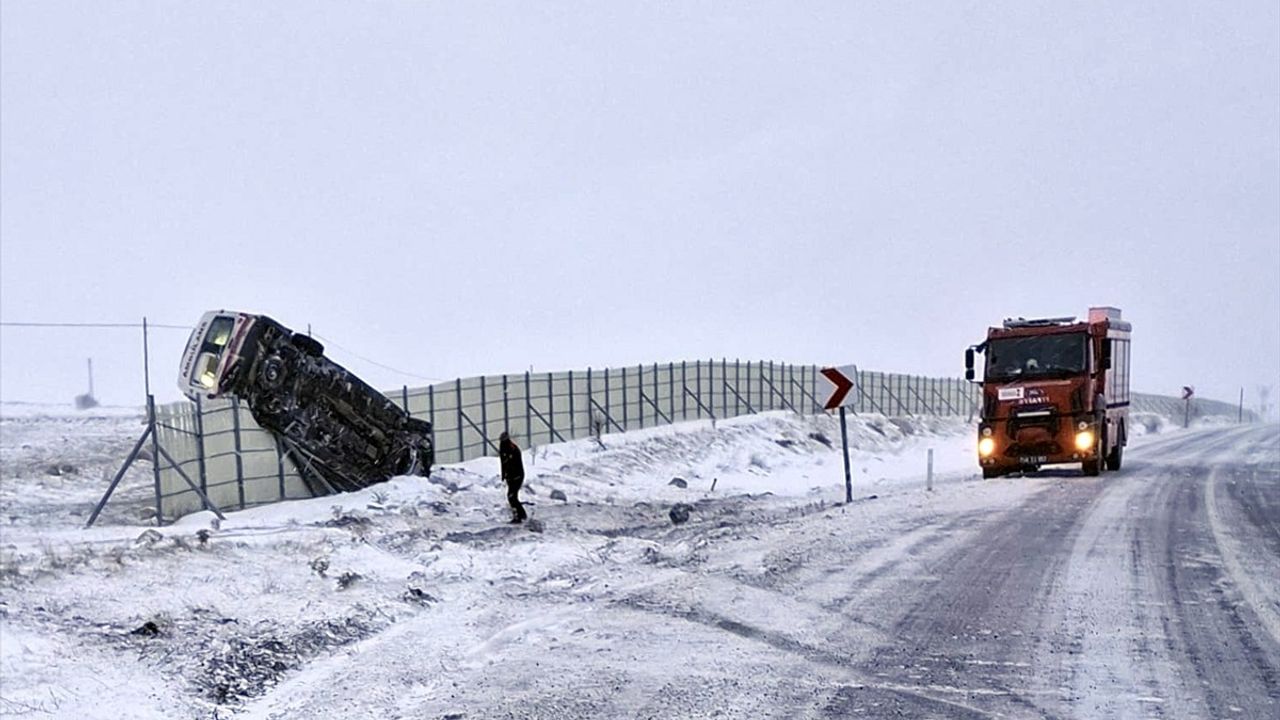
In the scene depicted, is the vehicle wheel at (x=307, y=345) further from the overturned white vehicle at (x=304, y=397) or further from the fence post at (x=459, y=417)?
the fence post at (x=459, y=417)

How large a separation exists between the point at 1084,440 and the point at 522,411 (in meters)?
14.7

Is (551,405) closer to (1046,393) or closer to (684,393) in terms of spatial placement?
(684,393)

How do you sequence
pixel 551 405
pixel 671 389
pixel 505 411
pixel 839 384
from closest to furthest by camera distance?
1. pixel 839 384
2. pixel 505 411
3. pixel 551 405
4. pixel 671 389

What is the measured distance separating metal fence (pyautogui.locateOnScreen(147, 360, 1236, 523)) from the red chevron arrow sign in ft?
0.66

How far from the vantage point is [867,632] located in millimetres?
8992

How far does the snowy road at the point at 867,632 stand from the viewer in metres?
7.12

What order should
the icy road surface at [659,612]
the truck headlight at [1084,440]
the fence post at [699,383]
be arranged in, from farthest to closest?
the fence post at [699,383] → the truck headlight at [1084,440] → the icy road surface at [659,612]

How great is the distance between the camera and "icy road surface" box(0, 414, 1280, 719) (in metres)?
7.31

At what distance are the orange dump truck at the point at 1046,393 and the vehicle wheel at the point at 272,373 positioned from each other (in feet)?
45.5

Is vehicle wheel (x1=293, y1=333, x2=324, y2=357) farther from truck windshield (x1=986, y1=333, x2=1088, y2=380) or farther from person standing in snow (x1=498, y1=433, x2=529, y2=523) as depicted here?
truck windshield (x1=986, y1=333, x2=1088, y2=380)

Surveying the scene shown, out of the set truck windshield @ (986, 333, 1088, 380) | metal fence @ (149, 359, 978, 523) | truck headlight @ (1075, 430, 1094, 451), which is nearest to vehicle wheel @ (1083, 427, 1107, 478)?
truck headlight @ (1075, 430, 1094, 451)

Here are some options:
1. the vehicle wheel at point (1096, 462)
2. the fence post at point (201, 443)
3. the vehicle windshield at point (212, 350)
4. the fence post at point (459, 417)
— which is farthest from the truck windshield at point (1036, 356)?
the fence post at point (201, 443)

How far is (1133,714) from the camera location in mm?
6594

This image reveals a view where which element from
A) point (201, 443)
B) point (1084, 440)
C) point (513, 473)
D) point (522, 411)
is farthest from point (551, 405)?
point (1084, 440)
